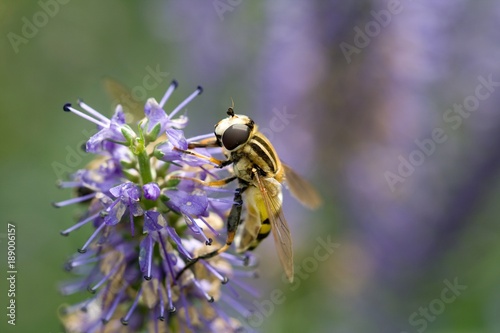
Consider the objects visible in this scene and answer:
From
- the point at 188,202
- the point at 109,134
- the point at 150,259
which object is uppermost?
the point at 109,134

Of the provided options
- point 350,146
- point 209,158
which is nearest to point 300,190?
point 209,158

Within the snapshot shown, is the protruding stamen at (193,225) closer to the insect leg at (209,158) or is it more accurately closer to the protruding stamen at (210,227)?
the protruding stamen at (210,227)

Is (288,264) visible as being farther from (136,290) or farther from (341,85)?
(341,85)

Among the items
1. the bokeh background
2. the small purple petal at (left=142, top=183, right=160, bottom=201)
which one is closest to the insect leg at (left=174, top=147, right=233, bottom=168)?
the small purple petal at (left=142, top=183, right=160, bottom=201)

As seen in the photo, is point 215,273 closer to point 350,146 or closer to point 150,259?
point 150,259

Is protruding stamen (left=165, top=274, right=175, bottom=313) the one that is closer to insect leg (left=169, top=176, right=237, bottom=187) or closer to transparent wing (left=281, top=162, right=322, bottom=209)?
insect leg (left=169, top=176, right=237, bottom=187)

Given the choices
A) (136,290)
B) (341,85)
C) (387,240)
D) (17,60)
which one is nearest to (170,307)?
(136,290)

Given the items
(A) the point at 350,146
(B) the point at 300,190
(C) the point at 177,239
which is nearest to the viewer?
(C) the point at 177,239

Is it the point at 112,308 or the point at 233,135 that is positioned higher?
the point at 233,135
